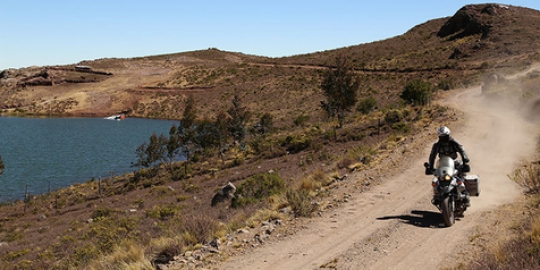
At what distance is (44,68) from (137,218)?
425 ft

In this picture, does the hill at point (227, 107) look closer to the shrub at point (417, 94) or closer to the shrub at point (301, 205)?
the shrub at point (301, 205)

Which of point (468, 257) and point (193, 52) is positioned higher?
point (193, 52)

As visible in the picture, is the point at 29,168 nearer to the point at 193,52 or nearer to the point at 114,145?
the point at 114,145

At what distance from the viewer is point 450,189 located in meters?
8.78

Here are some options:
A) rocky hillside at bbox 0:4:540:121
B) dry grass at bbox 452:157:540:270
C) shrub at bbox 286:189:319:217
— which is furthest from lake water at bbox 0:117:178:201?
dry grass at bbox 452:157:540:270

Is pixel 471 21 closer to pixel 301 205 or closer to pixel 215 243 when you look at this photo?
pixel 301 205

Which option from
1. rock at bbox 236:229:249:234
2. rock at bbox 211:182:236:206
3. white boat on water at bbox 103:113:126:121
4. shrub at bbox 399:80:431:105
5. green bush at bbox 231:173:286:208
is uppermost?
shrub at bbox 399:80:431:105

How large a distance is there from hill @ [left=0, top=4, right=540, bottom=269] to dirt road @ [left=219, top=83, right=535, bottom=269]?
2.84ft

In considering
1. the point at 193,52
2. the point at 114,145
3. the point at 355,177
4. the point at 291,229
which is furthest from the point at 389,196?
the point at 193,52

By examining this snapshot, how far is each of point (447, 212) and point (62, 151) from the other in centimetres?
5690

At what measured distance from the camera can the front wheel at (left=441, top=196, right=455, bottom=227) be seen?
8633 millimetres

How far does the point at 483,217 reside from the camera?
9312 mm

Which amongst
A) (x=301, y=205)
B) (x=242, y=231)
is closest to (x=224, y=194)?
(x=301, y=205)

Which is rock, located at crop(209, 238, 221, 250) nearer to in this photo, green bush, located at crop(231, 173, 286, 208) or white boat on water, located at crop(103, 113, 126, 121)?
green bush, located at crop(231, 173, 286, 208)
